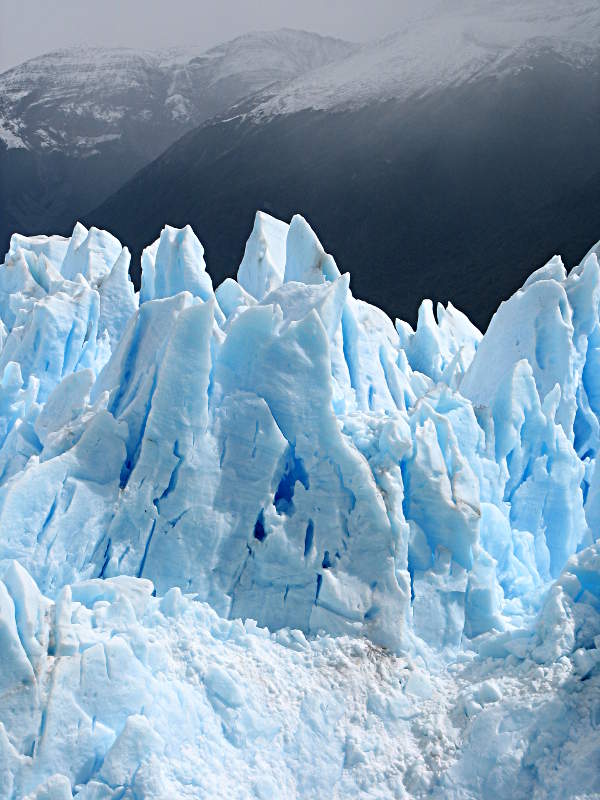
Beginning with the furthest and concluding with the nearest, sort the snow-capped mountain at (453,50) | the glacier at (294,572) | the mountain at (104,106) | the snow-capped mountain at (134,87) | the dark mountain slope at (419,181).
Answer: the snow-capped mountain at (134,87), the mountain at (104,106), the snow-capped mountain at (453,50), the dark mountain slope at (419,181), the glacier at (294,572)

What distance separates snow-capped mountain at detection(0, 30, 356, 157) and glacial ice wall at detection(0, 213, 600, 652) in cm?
5491

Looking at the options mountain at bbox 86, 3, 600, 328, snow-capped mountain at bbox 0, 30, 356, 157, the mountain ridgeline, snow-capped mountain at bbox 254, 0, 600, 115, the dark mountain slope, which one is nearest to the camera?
the mountain ridgeline

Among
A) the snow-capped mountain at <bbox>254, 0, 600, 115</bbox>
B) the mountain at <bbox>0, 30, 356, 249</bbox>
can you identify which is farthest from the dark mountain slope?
the mountain at <bbox>0, 30, 356, 249</bbox>

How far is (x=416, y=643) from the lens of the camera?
8.95 meters

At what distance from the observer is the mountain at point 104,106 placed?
58750 millimetres

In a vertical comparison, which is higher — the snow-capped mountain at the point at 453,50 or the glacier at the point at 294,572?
the snow-capped mountain at the point at 453,50

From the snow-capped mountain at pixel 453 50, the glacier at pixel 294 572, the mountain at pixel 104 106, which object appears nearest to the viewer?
the glacier at pixel 294 572

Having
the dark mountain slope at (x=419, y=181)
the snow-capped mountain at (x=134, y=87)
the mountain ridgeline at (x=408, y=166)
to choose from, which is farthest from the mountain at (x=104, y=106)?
the dark mountain slope at (x=419, y=181)

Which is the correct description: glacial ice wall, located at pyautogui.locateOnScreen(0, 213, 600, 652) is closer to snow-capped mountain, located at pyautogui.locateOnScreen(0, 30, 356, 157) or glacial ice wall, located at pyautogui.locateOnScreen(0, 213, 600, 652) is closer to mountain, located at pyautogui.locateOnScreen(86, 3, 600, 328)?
mountain, located at pyautogui.locateOnScreen(86, 3, 600, 328)

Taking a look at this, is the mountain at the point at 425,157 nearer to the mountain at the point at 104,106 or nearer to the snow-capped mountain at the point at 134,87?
the mountain at the point at 104,106

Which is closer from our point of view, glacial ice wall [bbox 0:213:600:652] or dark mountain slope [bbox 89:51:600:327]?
glacial ice wall [bbox 0:213:600:652]

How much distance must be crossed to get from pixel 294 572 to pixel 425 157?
43.2 m

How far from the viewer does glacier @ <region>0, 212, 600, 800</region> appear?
712 cm

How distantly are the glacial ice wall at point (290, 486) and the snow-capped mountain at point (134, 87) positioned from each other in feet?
180
